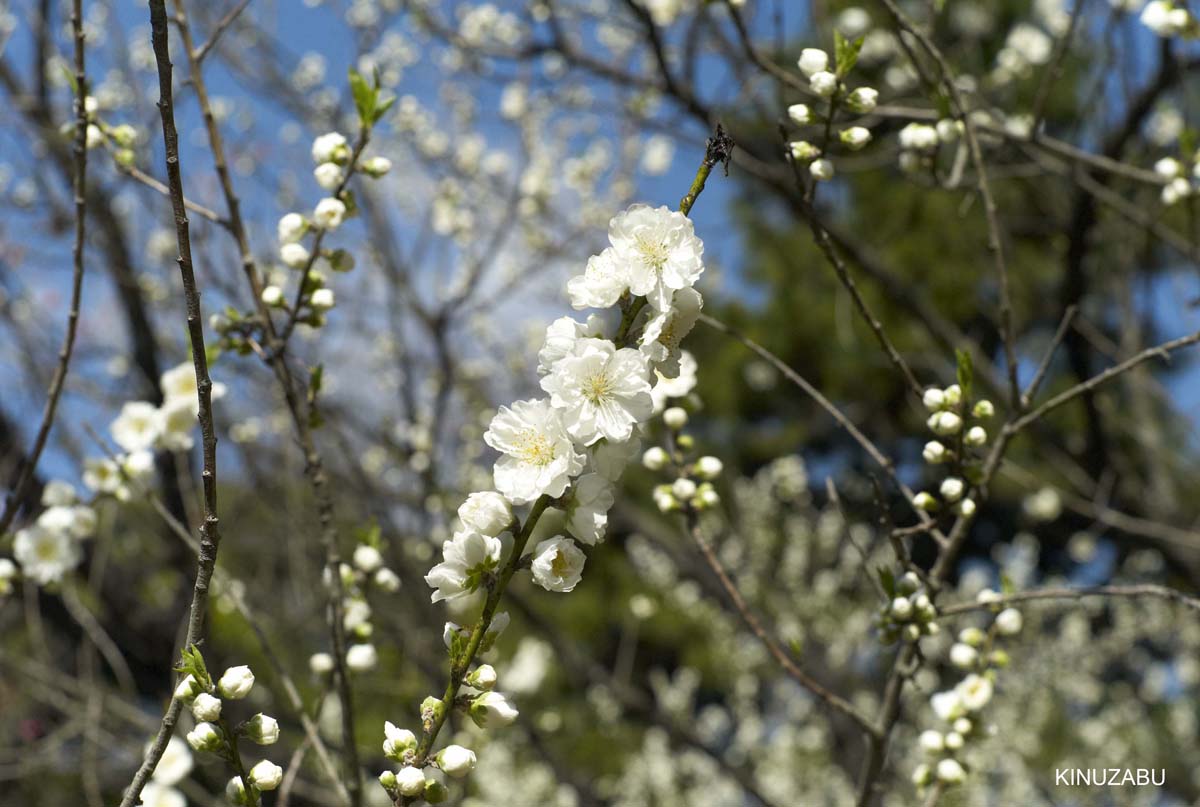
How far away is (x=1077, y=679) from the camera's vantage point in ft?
28.6

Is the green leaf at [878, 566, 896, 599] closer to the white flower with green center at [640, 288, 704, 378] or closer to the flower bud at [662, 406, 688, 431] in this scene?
the flower bud at [662, 406, 688, 431]

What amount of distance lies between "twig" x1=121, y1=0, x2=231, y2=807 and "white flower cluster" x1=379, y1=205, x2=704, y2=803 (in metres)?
0.25

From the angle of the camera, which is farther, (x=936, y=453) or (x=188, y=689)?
(x=936, y=453)

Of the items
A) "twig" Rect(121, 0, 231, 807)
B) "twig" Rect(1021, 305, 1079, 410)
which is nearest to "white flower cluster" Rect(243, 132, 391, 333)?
"twig" Rect(121, 0, 231, 807)

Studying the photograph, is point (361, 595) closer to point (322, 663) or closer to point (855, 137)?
point (322, 663)

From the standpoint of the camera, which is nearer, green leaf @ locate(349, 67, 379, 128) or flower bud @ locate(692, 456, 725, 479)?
green leaf @ locate(349, 67, 379, 128)

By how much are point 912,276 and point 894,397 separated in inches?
72.4

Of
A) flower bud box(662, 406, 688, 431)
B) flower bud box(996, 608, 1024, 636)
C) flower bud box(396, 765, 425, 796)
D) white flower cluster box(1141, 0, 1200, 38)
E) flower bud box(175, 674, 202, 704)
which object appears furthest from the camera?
white flower cluster box(1141, 0, 1200, 38)

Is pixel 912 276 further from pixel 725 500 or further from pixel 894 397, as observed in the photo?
pixel 725 500

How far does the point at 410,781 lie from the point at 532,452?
0.38 metres

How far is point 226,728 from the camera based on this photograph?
46.3 inches

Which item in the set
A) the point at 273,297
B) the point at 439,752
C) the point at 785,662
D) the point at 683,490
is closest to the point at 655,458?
the point at 683,490

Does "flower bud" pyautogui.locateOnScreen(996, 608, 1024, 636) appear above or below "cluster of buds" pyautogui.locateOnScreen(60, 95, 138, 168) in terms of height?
below

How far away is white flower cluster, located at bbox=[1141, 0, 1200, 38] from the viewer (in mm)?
2084
